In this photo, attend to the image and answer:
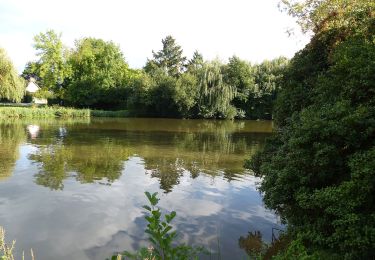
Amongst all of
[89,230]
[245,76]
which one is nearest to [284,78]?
[89,230]

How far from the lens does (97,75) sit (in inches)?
2090

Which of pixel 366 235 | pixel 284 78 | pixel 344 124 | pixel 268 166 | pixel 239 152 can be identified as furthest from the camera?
pixel 239 152

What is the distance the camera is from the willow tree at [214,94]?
4812 cm

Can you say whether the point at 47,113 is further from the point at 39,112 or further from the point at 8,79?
the point at 8,79

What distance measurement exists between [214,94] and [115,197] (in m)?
37.9

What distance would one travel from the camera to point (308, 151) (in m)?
5.91

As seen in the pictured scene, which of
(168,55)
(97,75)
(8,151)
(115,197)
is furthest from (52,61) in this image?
(115,197)

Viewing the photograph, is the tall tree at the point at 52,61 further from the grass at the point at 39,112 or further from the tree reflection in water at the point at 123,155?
the tree reflection in water at the point at 123,155

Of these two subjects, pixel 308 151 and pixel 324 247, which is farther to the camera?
pixel 308 151

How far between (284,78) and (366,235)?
6158mm

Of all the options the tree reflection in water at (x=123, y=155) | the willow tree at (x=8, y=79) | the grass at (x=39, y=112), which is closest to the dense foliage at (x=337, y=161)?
the tree reflection in water at (x=123, y=155)

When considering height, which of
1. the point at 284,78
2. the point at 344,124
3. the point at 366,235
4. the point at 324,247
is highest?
the point at 284,78

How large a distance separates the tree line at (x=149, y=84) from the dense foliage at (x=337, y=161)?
3956 cm

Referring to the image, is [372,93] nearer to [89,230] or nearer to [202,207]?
[202,207]
